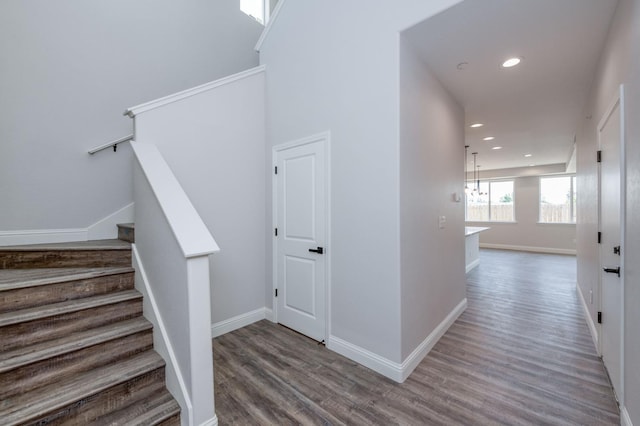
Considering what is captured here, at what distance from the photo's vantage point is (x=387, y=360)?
7.34 ft

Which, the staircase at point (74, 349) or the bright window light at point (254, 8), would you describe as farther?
the bright window light at point (254, 8)

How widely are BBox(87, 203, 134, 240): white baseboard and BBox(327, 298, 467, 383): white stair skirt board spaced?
2823 millimetres

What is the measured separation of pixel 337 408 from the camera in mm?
1889

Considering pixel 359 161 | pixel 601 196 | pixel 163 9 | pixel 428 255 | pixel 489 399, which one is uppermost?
pixel 163 9

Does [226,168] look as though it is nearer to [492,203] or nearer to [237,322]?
[237,322]

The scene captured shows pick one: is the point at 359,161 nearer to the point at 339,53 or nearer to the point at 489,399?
the point at 339,53

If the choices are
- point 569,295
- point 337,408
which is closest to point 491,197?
point 569,295

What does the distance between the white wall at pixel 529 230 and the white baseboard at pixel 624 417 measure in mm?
8346

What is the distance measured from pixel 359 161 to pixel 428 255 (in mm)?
1164

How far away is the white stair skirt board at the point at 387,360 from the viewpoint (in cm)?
219

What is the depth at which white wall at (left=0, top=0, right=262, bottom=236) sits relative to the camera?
8.64 feet

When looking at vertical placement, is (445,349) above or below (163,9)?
below

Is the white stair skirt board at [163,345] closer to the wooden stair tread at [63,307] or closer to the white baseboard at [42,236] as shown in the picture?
the wooden stair tread at [63,307]

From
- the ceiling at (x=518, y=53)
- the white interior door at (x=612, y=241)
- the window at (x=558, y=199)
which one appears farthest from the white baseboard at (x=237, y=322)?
the window at (x=558, y=199)
